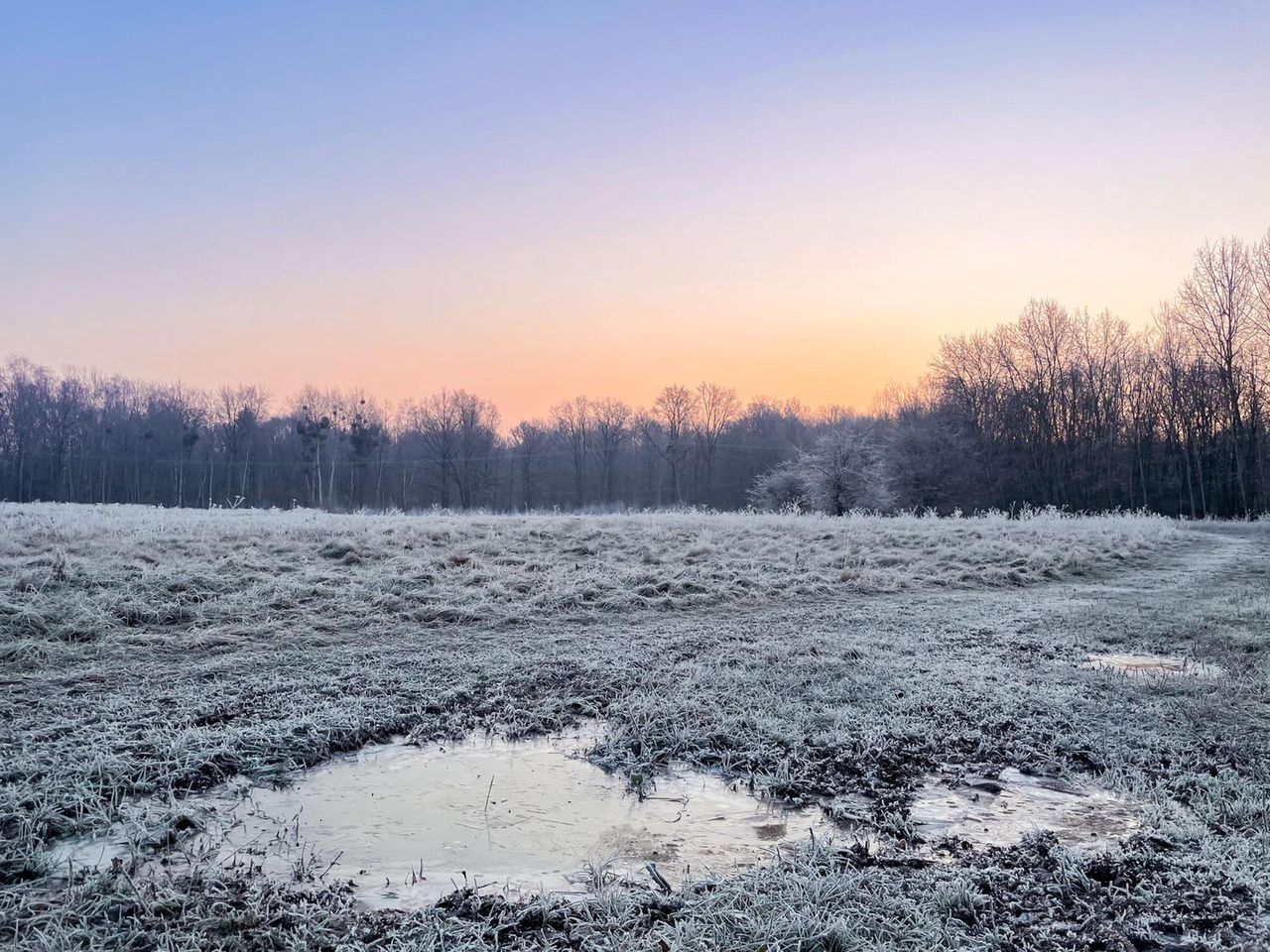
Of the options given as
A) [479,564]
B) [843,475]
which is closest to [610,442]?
[843,475]

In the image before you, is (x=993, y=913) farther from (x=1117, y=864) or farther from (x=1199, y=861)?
(x=1199, y=861)

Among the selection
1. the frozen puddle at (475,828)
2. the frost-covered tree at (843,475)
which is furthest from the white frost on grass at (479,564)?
the frost-covered tree at (843,475)

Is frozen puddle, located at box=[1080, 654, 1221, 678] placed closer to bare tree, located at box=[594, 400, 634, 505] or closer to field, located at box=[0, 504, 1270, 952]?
field, located at box=[0, 504, 1270, 952]

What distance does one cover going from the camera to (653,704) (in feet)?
19.3

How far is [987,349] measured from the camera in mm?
51906

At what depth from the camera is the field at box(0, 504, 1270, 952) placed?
288 centimetres

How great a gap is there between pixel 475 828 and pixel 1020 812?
118 inches

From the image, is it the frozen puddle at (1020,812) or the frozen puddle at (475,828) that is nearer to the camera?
the frozen puddle at (475,828)

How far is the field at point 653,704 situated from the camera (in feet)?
9.46

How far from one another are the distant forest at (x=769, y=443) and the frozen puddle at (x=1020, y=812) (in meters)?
28.5

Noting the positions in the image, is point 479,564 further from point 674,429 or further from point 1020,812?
point 674,429

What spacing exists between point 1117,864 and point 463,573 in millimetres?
9836

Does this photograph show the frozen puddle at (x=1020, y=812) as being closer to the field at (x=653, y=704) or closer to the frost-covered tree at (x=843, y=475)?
the field at (x=653, y=704)

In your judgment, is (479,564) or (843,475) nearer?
(479,564)
